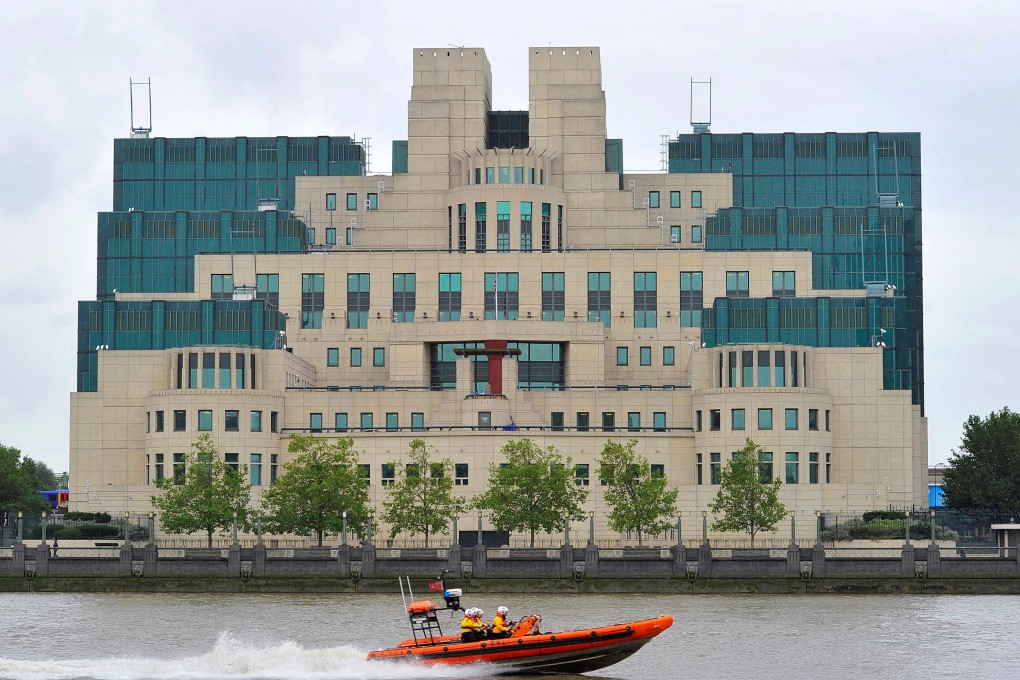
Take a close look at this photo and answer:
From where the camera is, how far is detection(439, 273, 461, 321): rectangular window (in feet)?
643

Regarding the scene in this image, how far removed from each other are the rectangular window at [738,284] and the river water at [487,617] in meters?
68.1

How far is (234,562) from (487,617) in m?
25.9

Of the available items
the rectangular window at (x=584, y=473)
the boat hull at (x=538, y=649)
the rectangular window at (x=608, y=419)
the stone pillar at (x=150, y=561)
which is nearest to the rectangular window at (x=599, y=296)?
the rectangular window at (x=608, y=419)

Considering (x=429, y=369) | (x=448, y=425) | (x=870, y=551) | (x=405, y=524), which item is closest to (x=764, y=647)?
(x=870, y=551)

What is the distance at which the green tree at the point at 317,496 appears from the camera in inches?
6171

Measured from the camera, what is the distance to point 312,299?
19762 cm

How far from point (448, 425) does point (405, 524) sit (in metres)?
22.1

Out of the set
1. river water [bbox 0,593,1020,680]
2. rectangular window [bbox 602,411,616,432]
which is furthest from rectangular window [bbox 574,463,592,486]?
river water [bbox 0,593,1020,680]

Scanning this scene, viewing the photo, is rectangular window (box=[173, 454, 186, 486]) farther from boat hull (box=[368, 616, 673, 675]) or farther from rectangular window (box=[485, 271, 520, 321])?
boat hull (box=[368, 616, 673, 675])

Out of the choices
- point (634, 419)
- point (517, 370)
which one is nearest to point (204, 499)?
point (517, 370)

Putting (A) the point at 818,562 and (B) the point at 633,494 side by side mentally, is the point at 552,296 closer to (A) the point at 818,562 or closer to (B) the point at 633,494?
(B) the point at 633,494

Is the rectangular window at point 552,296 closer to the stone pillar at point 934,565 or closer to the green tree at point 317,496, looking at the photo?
the green tree at point 317,496

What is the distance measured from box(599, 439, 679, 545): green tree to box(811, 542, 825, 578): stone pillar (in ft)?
80.8

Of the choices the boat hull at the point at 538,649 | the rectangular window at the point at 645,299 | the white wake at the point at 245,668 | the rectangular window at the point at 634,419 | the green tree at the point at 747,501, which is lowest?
the white wake at the point at 245,668
